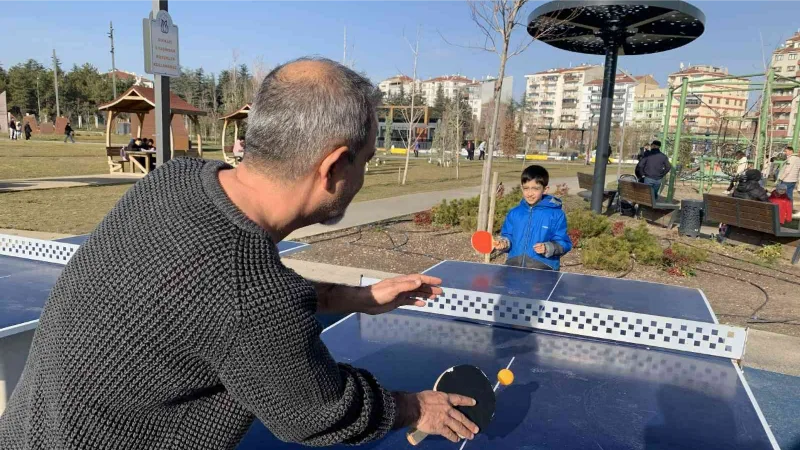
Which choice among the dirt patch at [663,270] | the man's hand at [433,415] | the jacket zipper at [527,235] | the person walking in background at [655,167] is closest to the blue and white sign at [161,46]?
the dirt patch at [663,270]

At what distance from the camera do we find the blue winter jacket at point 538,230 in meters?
4.54

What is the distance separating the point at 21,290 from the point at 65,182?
13.9m

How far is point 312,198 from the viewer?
4.00 ft

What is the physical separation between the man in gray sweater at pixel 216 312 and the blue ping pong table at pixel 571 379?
0.79 m

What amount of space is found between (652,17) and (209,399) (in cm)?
1008

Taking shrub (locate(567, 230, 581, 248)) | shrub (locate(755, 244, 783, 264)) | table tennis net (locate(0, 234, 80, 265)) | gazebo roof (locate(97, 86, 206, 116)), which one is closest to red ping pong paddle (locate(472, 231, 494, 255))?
table tennis net (locate(0, 234, 80, 265))

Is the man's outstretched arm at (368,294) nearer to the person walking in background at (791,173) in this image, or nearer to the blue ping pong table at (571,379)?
the blue ping pong table at (571,379)

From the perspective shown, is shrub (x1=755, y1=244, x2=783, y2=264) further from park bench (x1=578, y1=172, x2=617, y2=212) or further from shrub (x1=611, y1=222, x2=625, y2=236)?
park bench (x1=578, y1=172, x2=617, y2=212)

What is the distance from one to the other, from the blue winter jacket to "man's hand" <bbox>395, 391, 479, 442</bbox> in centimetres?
309

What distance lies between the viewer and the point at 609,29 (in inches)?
400

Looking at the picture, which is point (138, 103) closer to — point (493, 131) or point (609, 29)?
point (493, 131)

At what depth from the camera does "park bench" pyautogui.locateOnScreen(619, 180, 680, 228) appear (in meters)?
11.0

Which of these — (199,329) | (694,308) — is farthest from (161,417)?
(694,308)

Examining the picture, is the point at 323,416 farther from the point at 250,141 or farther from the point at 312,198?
the point at 250,141
